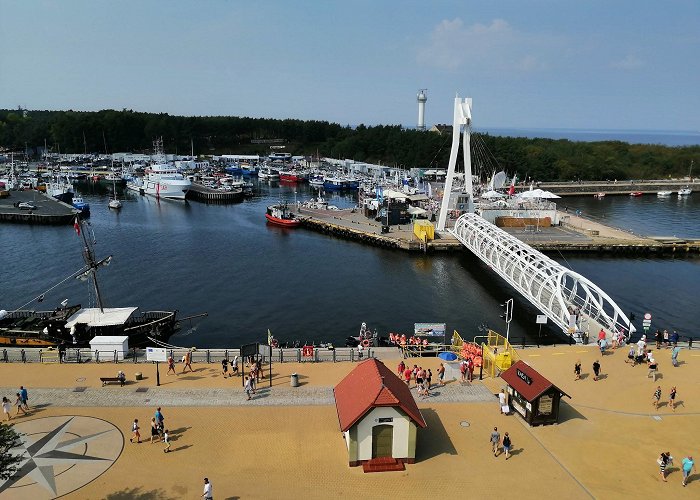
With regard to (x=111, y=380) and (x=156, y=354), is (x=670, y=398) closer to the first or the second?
(x=156, y=354)

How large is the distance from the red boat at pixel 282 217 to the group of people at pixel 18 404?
60.0 m

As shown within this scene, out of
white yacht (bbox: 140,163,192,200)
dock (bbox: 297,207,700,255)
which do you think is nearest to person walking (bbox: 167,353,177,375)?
dock (bbox: 297,207,700,255)

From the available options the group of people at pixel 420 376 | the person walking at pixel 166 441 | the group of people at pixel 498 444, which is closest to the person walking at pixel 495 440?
the group of people at pixel 498 444

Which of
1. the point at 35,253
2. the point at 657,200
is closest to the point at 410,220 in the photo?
the point at 35,253

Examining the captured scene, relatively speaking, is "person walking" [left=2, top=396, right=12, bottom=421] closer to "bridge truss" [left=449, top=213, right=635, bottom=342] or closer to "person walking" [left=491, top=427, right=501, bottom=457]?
"person walking" [left=491, top=427, right=501, bottom=457]

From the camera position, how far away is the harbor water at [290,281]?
42938 millimetres

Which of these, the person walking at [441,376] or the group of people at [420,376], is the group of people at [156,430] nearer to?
the group of people at [420,376]

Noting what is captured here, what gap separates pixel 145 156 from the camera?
173 metres

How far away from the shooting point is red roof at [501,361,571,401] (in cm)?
2323

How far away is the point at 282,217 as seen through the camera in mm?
85125

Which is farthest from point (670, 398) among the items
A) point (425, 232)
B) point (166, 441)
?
point (425, 232)

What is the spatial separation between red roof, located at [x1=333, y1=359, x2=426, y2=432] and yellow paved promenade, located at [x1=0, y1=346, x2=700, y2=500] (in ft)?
6.15

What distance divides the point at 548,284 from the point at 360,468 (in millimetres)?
28005

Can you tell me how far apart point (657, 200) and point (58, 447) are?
132362 millimetres
